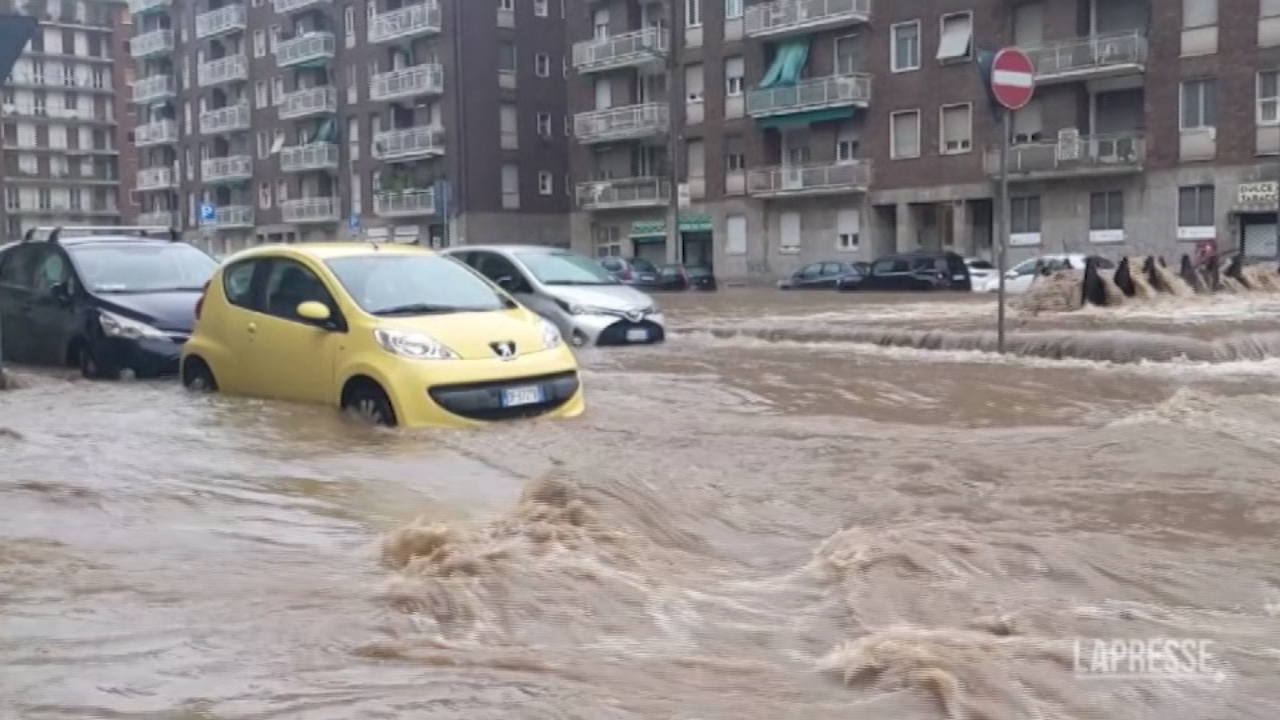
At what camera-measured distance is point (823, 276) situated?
40844 millimetres

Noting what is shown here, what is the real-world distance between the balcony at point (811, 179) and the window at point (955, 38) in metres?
4.58

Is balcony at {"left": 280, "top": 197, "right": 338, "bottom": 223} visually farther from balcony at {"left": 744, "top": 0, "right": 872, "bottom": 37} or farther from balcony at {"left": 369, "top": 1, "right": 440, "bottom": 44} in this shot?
balcony at {"left": 744, "top": 0, "right": 872, "bottom": 37}

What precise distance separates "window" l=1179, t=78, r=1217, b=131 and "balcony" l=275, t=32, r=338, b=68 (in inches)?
1658

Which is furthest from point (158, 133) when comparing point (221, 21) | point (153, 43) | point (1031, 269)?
point (1031, 269)

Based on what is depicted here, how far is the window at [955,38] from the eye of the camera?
43.2 metres

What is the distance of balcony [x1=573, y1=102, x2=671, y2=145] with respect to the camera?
5316 cm

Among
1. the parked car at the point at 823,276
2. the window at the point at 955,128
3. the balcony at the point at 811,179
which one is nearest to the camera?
the parked car at the point at 823,276

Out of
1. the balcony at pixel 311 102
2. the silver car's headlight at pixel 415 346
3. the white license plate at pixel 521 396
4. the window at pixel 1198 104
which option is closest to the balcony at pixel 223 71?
the balcony at pixel 311 102

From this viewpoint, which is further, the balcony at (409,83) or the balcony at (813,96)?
the balcony at (409,83)

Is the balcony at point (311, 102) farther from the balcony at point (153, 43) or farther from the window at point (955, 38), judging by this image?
the window at point (955, 38)

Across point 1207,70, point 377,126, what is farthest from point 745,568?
point 377,126

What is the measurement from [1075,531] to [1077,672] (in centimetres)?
195

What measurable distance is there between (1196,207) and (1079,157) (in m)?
3.50

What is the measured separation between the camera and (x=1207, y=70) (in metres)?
38.1
